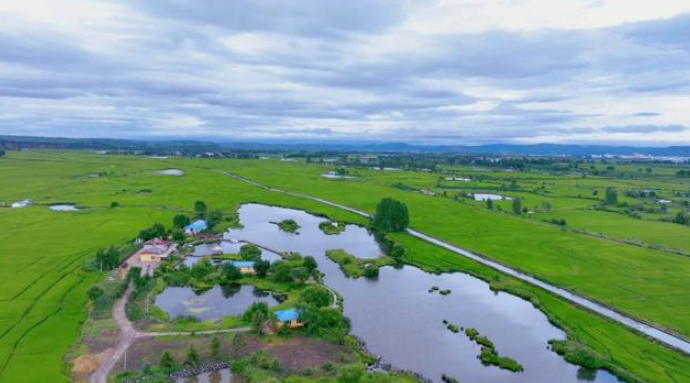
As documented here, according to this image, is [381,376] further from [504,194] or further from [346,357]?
[504,194]

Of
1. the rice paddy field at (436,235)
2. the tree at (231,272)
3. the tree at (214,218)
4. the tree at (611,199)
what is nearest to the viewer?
the rice paddy field at (436,235)

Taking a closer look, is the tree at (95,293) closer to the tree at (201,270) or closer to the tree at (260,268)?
the tree at (201,270)

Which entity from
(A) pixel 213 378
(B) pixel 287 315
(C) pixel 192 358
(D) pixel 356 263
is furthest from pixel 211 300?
(D) pixel 356 263

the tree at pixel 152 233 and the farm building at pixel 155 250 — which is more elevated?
the tree at pixel 152 233

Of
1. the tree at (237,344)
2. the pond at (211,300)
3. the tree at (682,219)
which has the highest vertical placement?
the tree at (682,219)

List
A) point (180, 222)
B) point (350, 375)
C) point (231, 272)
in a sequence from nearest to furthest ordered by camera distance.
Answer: point (350, 375)
point (231, 272)
point (180, 222)

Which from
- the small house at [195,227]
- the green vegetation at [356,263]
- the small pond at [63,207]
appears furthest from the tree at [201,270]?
the small pond at [63,207]

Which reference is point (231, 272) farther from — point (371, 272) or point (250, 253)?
point (371, 272)
